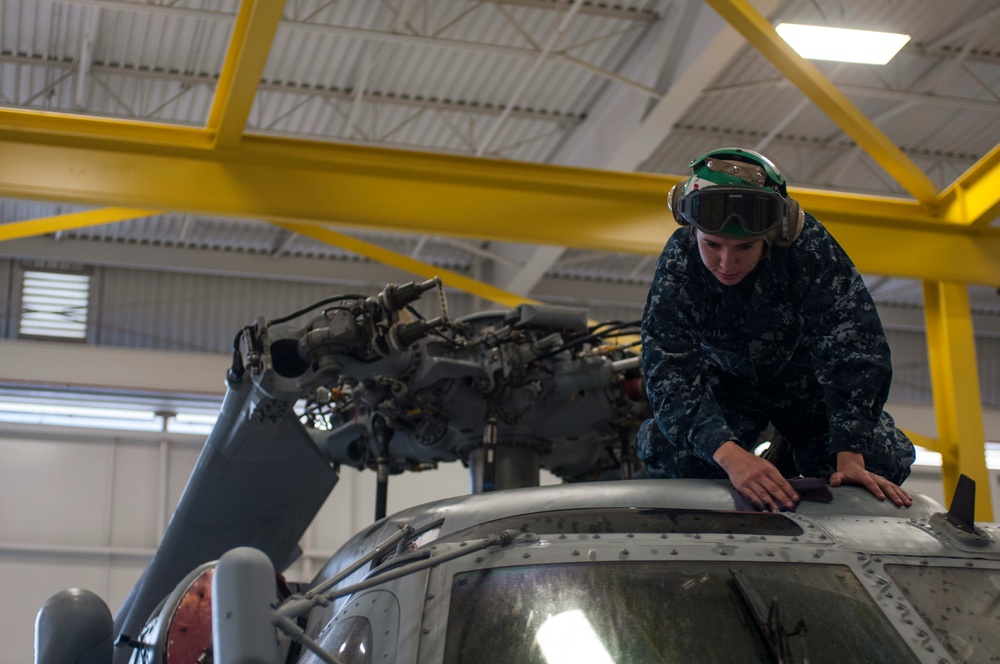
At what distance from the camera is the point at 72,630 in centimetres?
394

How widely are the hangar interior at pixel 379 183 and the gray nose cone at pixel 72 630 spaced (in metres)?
3.13

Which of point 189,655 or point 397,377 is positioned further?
point 397,377

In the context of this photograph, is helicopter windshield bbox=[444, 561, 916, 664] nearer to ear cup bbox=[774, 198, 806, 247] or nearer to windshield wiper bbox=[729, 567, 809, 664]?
windshield wiper bbox=[729, 567, 809, 664]

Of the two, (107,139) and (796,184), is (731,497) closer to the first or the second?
(107,139)

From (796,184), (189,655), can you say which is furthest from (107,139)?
(796,184)

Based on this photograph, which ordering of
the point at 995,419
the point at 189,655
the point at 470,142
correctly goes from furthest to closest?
the point at 995,419 < the point at 470,142 < the point at 189,655

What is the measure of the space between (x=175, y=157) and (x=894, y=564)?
16.9 ft

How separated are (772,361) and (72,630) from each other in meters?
2.51

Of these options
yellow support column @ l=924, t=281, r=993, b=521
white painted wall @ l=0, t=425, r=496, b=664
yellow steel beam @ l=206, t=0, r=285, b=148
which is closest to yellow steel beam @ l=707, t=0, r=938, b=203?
yellow support column @ l=924, t=281, r=993, b=521

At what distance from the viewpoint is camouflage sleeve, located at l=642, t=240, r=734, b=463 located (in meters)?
3.61

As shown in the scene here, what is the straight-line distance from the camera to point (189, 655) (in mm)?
3988

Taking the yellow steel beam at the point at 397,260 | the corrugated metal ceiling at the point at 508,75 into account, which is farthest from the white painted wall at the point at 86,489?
the yellow steel beam at the point at 397,260

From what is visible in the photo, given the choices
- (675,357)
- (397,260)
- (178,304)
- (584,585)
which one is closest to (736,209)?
(675,357)

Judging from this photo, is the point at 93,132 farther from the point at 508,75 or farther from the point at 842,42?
the point at 508,75
